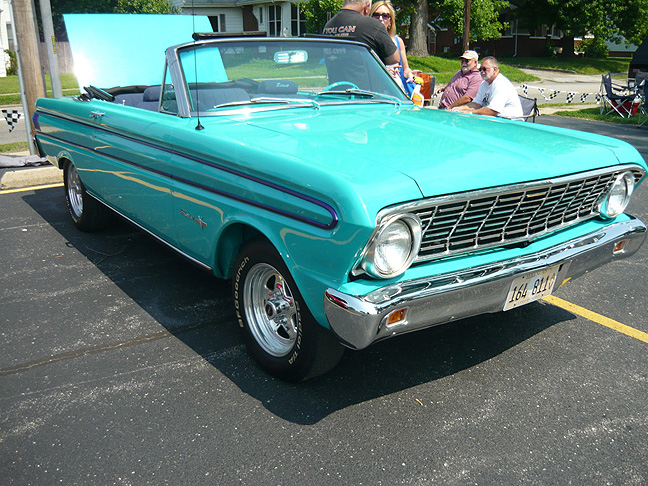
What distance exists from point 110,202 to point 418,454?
3193 millimetres

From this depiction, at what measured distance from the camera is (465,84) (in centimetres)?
766

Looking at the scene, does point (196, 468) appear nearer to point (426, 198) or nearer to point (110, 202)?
point (426, 198)

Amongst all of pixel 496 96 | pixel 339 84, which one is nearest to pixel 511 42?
pixel 496 96

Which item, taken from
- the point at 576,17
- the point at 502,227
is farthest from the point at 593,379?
the point at 576,17

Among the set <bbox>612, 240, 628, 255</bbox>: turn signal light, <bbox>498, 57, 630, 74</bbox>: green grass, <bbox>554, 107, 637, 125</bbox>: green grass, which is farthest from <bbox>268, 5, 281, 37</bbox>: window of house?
<bbox>612, 240, 628, 255</bbox>: turn signal light

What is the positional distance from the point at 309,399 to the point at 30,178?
6.00 m

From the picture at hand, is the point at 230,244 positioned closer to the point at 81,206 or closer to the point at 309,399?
the point at 309,399

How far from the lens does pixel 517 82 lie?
89.5 ft

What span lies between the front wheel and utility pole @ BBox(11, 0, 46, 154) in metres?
6.60

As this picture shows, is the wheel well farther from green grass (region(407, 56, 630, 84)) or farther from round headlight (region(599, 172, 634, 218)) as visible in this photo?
green grass (region(407, 56, 630, 84))

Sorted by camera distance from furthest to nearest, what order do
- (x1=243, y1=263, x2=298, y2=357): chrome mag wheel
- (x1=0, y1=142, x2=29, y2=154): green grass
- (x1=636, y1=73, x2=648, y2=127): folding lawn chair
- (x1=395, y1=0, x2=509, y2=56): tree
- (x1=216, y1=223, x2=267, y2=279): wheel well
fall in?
(x1=395, y1=0, x2=509, y2=56): tree, (x1=636, y1=73, x2=648, y2=127): folding lawn chair, (x1=0, y1=142, x2=29, y2=154): green grass, (x1=216, y1=223, x2=267, y2=279): wheel well, (x1=243, y1=263, x2=298, y2=357): chrome mag wheel

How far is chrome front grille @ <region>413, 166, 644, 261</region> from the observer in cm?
267

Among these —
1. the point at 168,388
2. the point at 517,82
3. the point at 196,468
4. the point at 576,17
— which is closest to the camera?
the point at 196,468

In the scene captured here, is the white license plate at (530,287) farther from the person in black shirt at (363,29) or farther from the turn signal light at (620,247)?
the person in black shirt at (363,29)
